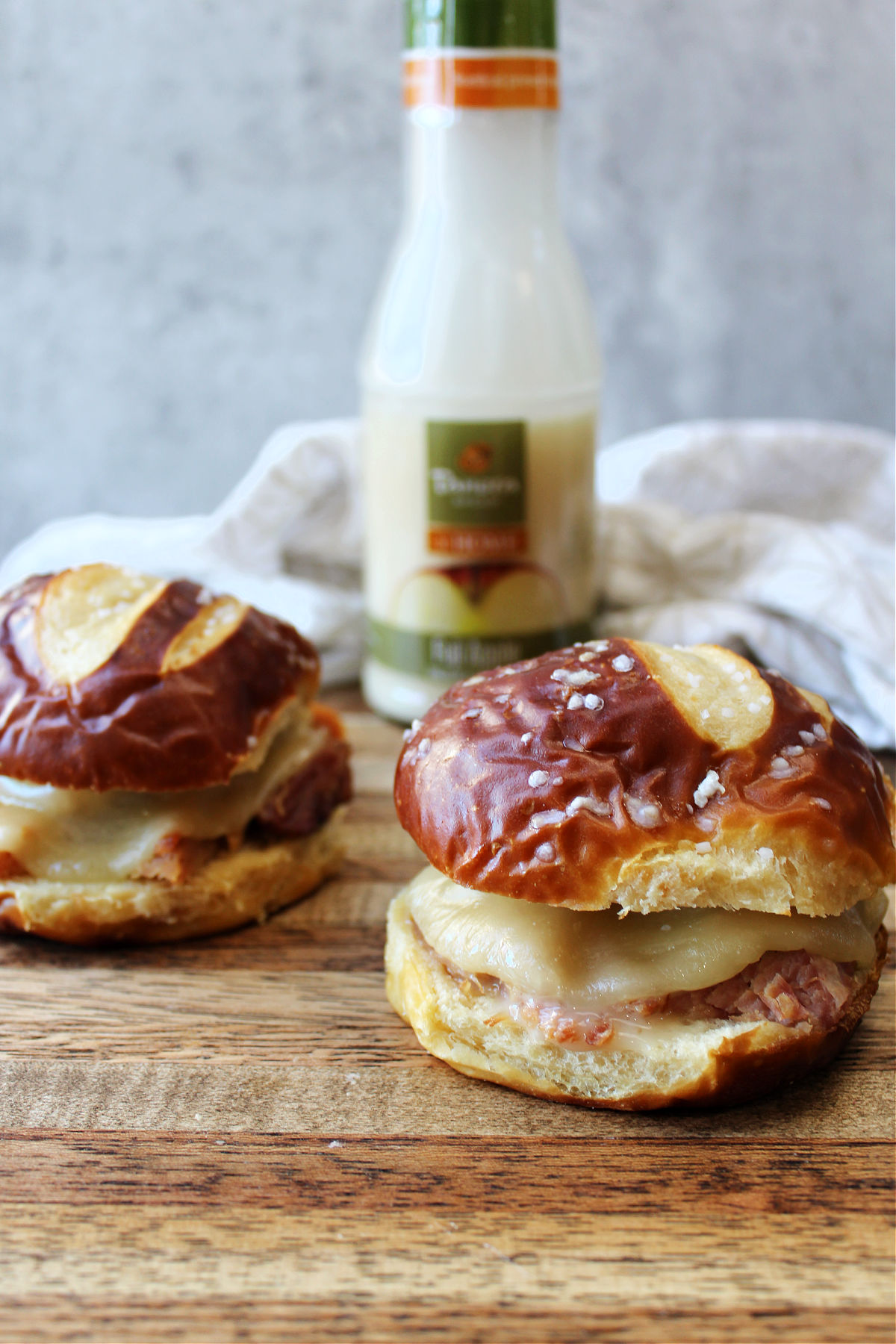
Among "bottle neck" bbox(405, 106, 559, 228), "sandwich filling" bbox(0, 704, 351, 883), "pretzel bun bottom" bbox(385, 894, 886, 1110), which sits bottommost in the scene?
"pretzel bun bottom" bbox(385, 894, 886, 1110)

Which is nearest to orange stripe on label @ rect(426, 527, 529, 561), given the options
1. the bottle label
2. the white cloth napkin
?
the bottle label

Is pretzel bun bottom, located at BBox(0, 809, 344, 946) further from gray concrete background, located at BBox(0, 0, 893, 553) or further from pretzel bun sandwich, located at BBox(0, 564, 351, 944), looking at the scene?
gray concrete background, located at BBox(0, 0, 893, 553)

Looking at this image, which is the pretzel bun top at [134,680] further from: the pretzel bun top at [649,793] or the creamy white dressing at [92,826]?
the pretzel bun top at [649,793]

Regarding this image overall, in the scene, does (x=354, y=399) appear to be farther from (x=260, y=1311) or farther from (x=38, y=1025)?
(x=260, y=1311)

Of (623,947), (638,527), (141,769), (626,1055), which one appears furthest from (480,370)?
(626,1055)

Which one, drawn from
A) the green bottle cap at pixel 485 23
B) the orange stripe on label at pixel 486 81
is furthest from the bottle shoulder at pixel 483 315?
the green bottle cap at pixel 485 23

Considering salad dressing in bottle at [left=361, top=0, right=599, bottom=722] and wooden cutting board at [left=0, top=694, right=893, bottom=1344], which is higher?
salad dressing in bottle at [left=361, top=0, right=599, bottom=722]
